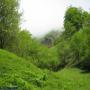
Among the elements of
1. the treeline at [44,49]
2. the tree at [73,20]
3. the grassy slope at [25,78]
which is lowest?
the grassy slope at [25,78]

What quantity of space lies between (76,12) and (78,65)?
38504mm

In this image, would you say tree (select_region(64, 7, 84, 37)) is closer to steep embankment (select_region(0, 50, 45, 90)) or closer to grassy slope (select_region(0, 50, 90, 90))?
A: grassy slope (select_region(0, 50, 90, 90))

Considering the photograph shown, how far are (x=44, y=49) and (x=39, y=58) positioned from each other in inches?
158

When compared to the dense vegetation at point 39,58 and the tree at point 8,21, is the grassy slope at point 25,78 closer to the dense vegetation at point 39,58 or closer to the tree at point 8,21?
the dense vegetation at point 39,58

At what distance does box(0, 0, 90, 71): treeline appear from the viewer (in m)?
51.7

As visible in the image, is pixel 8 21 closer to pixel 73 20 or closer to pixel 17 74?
pixel 17 74

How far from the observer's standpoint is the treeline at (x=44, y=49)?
51656 millimetres

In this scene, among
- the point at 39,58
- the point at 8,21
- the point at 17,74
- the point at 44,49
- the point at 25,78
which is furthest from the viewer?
the point at 44,49

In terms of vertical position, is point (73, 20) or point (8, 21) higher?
point (73, 20)

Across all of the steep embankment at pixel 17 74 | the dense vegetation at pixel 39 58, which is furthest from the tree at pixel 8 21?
the steep embankment at pixel 17 74

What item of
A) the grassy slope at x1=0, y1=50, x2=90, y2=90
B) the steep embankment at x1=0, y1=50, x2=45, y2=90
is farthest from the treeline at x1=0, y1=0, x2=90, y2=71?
the grassy slope at x1=0, y1=50, x2=90, y2=90

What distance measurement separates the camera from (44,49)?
298ft

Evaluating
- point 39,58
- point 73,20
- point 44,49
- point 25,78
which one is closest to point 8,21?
point 25,78

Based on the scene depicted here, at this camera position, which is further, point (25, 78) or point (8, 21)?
point (8, 21)
